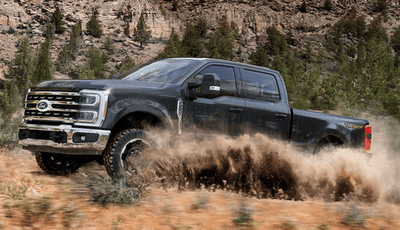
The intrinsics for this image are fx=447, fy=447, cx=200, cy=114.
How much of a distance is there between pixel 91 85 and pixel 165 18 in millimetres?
83499

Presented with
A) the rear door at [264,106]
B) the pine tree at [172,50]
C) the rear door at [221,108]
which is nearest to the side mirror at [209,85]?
the rear door at [221,108]

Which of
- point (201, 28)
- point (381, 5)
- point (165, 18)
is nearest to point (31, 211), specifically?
point (201, 28)

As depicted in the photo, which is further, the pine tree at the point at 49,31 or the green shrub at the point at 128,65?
the pine tree at the point at 49,31

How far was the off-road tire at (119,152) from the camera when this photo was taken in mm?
5562

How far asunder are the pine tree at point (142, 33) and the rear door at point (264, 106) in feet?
244

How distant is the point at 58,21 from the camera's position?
76562 mm

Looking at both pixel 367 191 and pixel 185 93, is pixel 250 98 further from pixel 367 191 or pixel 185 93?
pixel 367 191

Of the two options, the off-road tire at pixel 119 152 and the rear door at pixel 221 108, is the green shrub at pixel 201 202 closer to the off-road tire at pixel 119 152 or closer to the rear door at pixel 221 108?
the off-road tire at pixel 119 152

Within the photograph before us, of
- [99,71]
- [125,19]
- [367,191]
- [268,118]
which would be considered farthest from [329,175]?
[125,19]

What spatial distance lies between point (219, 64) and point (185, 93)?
854mm

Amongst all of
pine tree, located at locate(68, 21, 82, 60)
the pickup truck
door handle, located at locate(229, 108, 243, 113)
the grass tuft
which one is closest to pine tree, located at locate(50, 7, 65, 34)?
pine tree, located at locate(68, 21, 82, 60)

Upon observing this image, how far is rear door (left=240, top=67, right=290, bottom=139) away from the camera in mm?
6746

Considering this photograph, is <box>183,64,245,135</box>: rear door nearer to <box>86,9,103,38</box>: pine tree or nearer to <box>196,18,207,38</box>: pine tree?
<box>86,9,103,38</box>: pine tree

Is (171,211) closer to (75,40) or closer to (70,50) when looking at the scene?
(70,50)
